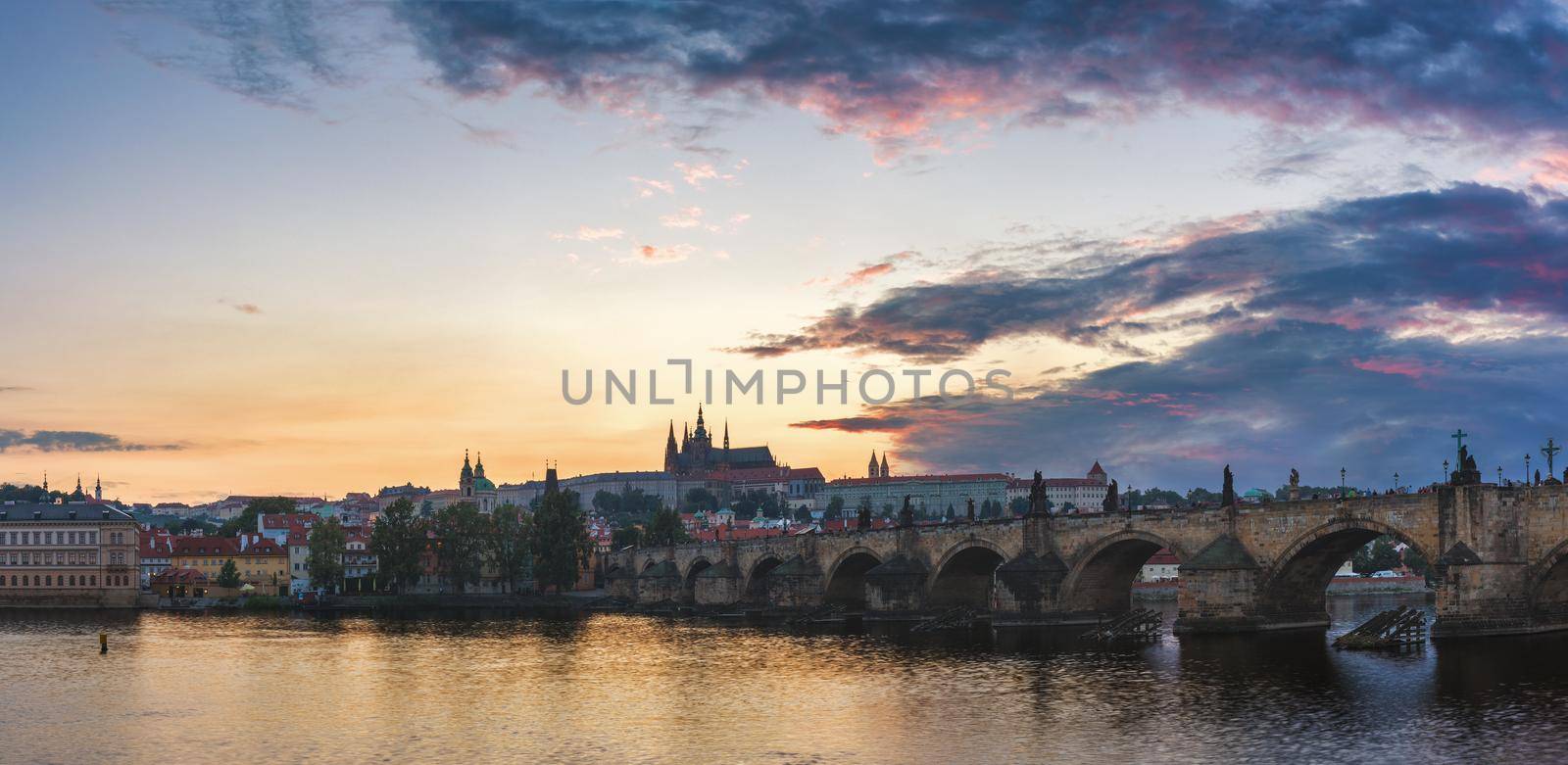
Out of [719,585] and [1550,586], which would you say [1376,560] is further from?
[1550,586]

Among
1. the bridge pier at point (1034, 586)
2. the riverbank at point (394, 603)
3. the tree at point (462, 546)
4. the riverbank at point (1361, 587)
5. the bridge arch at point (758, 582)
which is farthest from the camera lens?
the riverbank at point (1361, 587)

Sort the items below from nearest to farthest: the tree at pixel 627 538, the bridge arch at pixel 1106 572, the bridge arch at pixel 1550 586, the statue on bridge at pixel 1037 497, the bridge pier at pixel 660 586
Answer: the bridge arch at pixel 1550 586
the bridge arch at pixel 1106 572
the statue on bridge at pixel 1037 497
the bridge pier at pixel 660 586
the tree at pixel 627 538

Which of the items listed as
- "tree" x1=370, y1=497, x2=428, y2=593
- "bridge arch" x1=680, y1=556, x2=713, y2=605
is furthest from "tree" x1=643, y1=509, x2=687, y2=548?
"tree" x1=370, y1=497, x2=428, y2=593

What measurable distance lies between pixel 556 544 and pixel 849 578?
4227 cm

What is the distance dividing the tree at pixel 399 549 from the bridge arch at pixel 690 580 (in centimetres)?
2855

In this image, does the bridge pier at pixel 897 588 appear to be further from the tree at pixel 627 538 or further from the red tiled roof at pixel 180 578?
the red tiled roof at pixel 180 578

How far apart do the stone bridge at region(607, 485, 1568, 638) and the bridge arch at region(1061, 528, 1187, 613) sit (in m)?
0.10

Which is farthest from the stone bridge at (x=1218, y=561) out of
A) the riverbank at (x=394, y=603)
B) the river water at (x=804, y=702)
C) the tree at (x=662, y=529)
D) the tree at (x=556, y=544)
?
the tree at (x=662, y=529)

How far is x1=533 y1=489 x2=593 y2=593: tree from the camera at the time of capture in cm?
14250

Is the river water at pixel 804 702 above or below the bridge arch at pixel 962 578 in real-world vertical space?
below

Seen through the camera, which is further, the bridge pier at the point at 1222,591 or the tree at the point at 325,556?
the tree at the point at 325,556

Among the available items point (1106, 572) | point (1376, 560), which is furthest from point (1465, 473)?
point (1376, 560)

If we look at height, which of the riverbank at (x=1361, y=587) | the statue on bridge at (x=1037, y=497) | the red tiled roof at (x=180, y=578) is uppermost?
the statue on bridge at (x=1037, y=497)

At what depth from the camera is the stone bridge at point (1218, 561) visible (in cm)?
6222
